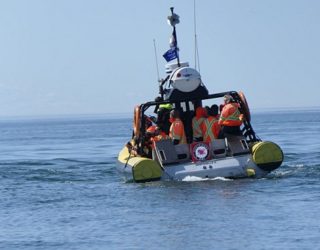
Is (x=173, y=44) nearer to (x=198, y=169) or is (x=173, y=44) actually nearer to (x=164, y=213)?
(x=198, y=169)

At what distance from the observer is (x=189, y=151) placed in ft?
60.3

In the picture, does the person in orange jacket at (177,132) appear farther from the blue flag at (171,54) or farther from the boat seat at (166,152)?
the blue flag at (171,54)

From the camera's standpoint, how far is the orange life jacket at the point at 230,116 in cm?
1870

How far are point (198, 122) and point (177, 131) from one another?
65 centimetres

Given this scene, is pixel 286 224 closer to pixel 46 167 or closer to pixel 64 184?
pixel 64 184

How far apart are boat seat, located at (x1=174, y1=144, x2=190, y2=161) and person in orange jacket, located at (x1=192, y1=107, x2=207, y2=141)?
85cm

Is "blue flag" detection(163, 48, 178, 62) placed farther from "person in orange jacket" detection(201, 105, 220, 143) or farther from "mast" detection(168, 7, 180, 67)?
"person in orange jacket" detection(201, 105, 220, 143)

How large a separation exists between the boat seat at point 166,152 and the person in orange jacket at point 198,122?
1078 mm

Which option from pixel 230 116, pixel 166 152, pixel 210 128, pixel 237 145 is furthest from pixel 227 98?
pixel 166 152

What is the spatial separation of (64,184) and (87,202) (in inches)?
141

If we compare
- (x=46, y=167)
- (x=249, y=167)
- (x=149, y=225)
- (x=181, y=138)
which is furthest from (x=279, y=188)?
(x=46, y=167)

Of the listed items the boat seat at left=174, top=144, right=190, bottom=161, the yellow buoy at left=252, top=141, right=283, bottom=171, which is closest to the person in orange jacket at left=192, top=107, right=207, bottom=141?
the boat seat at left=174, top=144, right=190, bottom=161

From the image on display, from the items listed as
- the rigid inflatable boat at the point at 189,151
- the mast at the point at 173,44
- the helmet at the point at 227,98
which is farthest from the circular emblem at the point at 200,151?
A: the mast at the point at 173,44

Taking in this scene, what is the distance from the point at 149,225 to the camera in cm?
1352
